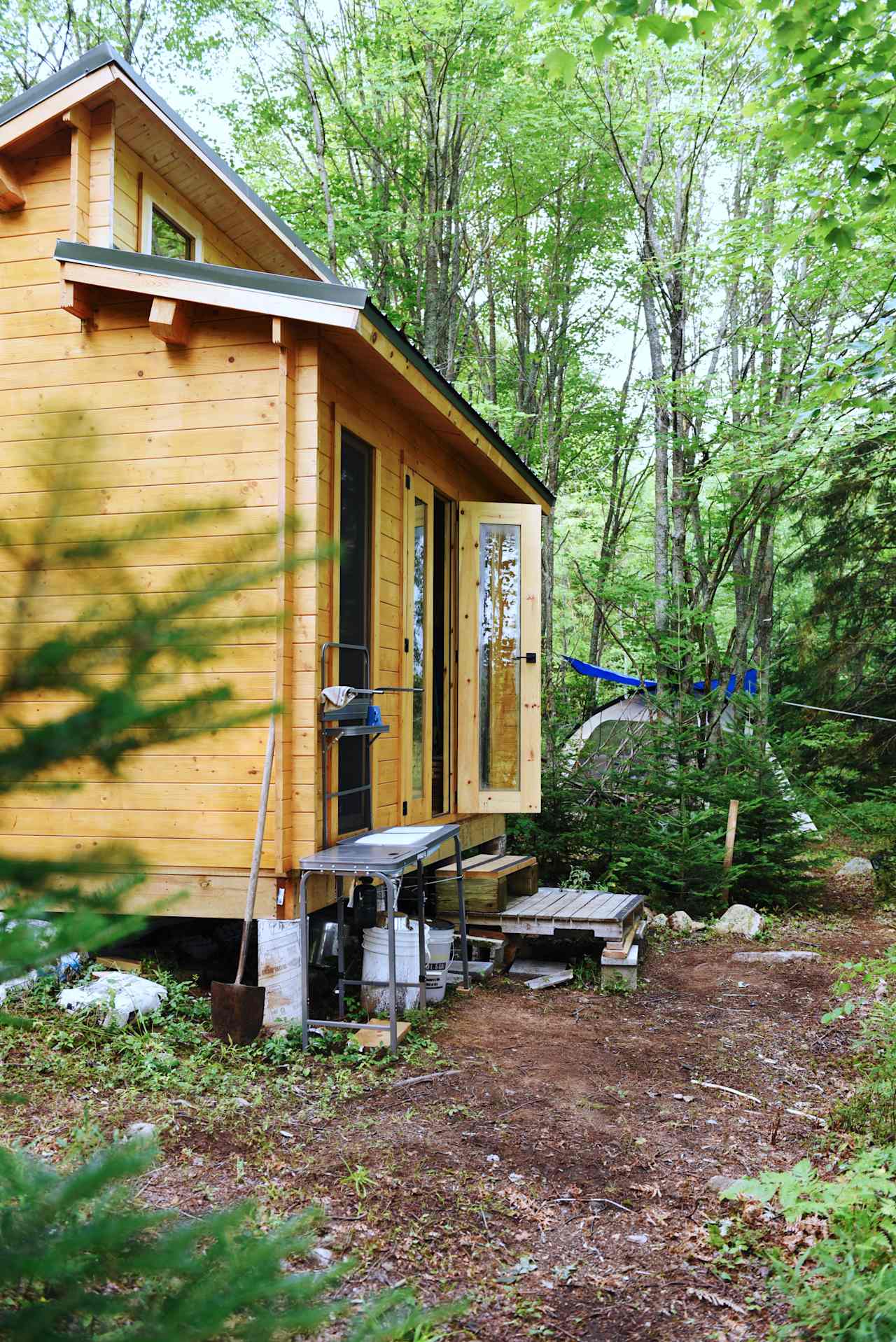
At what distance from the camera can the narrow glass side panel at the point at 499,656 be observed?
8109 mm

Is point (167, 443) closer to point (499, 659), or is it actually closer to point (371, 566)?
point (371, 566)

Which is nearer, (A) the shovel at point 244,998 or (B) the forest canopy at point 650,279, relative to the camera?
(A) the shovel at point 244,998

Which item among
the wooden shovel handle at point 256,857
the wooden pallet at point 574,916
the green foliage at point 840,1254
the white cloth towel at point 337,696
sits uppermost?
the white cloth towel at point 337,696

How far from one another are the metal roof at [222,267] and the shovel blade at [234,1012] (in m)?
3.33

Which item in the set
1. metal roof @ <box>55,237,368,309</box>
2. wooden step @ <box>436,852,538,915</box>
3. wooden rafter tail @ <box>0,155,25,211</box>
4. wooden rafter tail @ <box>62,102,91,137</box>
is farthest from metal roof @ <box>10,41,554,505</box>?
wooden step @ <box>436,852,538,915</box>

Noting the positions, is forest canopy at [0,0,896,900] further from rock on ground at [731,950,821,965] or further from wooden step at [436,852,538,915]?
wooden step at [436,852,538,915]

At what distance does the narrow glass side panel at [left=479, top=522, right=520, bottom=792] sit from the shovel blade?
3410 millimetres

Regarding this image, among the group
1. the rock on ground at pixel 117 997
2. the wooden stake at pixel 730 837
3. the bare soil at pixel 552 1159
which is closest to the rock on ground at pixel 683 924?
the wooden stake at pixel 730 837

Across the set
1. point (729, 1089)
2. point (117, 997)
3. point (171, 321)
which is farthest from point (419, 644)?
point (729, 1089)

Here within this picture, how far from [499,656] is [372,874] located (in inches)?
141

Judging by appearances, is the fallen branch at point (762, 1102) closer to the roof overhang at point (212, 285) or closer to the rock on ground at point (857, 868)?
the roof overhang at point (212, 285)

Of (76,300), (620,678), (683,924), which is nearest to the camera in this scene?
(76,300)

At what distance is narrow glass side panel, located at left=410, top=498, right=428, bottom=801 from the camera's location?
7.17 meters

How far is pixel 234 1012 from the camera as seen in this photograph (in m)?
4.93
